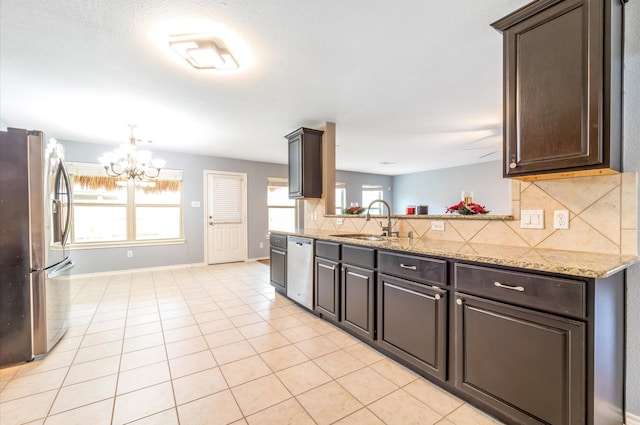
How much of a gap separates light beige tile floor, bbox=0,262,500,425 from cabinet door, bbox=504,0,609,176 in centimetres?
148

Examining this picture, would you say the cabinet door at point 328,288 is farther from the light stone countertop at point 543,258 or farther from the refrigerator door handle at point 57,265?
the refrigerator door handle at point 57,265

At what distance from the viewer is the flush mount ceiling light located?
76.8 inches

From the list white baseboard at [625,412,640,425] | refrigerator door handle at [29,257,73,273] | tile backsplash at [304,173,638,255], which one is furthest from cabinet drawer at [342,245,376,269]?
refrigerator door handle at [29,257,73,273]

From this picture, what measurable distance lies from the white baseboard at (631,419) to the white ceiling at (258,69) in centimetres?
236

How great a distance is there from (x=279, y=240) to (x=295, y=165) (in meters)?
1.11

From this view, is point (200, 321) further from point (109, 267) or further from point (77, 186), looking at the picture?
point (77, 186)

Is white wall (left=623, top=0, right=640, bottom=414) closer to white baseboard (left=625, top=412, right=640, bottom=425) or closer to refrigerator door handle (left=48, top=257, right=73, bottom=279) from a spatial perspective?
white baseboard (left=625, top=412, right=640, bottom=425)

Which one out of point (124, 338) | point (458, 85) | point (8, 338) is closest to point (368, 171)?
point (458, 85)

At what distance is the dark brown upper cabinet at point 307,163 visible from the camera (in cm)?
379

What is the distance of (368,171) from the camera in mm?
8742

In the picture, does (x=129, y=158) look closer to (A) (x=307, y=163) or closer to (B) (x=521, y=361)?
(A) (x=307, y=163)

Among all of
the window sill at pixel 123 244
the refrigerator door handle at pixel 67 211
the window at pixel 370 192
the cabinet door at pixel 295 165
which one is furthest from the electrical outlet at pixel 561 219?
the window at pixel 370 192

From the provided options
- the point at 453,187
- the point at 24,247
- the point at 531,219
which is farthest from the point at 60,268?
the point at 453,187

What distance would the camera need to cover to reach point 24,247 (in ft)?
7.06
